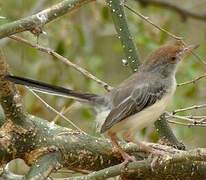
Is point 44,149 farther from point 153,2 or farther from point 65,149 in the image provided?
point 153,2

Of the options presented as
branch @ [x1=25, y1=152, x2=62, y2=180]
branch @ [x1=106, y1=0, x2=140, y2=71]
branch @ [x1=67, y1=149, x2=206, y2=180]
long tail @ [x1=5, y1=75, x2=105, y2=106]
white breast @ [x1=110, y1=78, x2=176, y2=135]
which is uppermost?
branch @ [x1=106, y1=0, x2=140, y2=71]

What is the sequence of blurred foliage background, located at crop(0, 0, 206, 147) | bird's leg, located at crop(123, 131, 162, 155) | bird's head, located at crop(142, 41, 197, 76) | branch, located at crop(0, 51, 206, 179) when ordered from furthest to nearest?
→ 1. blurred foliage background, located at crop(0, 0, 206, 147)
2. bird's head, located at crop(142, 41, 197, 76)
3. bird's leg, located at crop(123, 131, 162, 155)
4. branch, located at crop(0, 51, 206, 179)

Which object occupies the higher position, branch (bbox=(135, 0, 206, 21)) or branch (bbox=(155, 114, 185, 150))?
branch (bbox=(135, 0, 206, 21))

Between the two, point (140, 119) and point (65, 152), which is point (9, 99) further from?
point (140, 119)

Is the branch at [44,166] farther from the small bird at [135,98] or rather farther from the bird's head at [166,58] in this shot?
the bird's head at [166,58]

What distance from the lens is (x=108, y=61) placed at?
841cm

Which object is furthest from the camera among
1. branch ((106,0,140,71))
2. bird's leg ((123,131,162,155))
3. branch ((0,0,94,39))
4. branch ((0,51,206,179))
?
branch ((106,0,140,71))

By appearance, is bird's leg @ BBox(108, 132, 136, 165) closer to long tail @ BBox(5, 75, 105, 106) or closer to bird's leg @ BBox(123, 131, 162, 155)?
bird's leg @ BBox(123, 131, 162, 155)

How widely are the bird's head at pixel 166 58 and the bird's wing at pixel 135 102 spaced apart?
0.20 metres

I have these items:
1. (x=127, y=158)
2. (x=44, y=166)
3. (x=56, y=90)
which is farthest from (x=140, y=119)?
(x=44, y=166)

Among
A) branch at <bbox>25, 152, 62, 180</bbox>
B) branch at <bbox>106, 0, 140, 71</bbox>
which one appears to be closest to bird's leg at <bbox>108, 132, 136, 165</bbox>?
branch at <bbox>25, 152, 62, 180</bbox>

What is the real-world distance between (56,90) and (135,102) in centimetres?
53

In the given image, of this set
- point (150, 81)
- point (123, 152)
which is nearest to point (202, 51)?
point (150, 81)

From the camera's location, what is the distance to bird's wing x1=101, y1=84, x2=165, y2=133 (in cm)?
381
